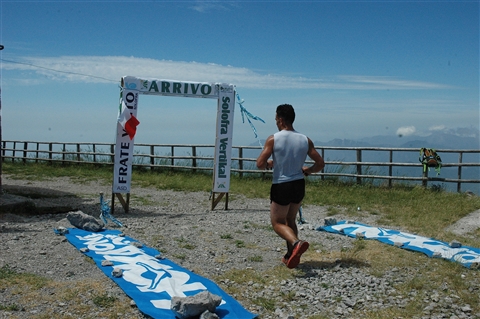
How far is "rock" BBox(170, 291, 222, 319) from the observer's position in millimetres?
4242

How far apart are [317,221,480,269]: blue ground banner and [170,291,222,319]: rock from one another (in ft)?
11.3

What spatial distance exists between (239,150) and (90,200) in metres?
6.71

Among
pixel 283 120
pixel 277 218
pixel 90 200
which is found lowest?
pixel 90 200

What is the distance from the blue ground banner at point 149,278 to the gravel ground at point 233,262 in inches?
5.3

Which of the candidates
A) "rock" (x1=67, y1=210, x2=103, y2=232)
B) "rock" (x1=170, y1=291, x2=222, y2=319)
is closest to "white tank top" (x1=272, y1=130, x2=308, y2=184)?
"rock" (x1=170, y1=291, x2=222, y2=319)

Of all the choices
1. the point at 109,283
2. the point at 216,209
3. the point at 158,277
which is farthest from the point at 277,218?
the point at 216,209

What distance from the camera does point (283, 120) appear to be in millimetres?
5691

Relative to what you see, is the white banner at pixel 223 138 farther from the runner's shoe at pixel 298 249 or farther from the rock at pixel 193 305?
the rock at pixel 193 305

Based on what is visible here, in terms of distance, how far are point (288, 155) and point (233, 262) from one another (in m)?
1.68

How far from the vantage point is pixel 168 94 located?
10.2m

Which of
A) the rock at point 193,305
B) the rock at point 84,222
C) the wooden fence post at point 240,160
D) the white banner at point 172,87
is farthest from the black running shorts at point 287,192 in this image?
the wooden fence post at point 240,160

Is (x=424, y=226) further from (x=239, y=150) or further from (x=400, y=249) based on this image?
(x=239, y=150)

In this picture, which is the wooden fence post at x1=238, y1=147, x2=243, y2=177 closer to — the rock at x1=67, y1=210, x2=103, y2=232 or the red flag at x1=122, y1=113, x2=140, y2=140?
the red flag at x1=122, y1=113, x2=140, y2=140

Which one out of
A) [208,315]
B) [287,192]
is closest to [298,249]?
[287,192]
